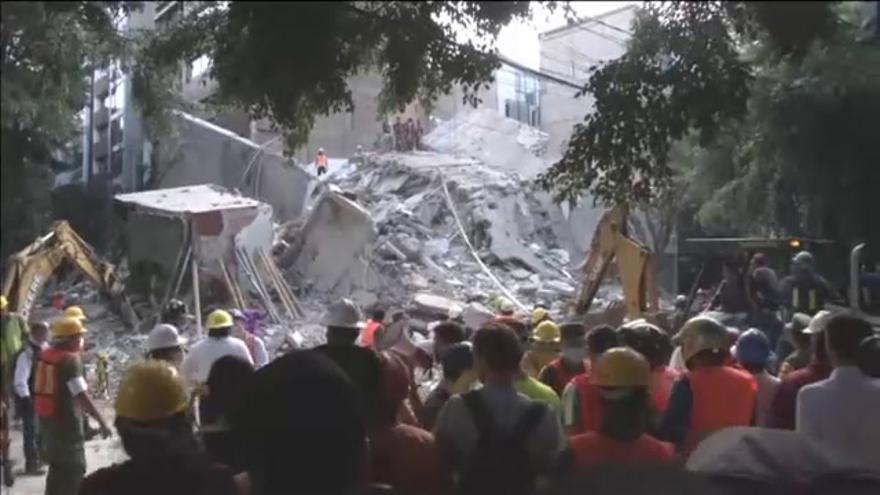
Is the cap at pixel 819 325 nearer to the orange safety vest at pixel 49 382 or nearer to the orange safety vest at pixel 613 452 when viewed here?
the orange safety vest at pixel 613 452

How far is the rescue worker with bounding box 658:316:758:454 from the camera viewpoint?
6766mm

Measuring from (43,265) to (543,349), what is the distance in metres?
11.4

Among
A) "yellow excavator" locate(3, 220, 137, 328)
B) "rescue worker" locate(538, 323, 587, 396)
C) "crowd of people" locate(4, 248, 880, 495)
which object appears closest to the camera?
"crowd of people" locate(4, 248, 880, 495)

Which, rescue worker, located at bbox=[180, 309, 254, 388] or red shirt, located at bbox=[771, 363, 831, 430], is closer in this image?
red shirt, located at bbox=[771, 363, 831, 430]

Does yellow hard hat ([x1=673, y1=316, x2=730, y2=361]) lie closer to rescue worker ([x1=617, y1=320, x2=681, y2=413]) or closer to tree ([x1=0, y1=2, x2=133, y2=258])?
rescue worker ([x1=617, y1=320, x2=681, y2=413])

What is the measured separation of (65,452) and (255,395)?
6699 millimetres

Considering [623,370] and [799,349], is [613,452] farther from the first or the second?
[799,349]

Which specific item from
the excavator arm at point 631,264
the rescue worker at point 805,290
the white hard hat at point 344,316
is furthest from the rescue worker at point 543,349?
the excavator arm at point 631,264

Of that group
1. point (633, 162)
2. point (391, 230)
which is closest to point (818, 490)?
point (633, 162)

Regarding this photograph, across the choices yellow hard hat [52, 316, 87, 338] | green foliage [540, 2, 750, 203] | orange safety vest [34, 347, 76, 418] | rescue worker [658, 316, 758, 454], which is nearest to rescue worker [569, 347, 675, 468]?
rescue worker [658, 316, 758, 454]

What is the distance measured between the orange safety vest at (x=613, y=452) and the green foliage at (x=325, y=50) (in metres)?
1.74

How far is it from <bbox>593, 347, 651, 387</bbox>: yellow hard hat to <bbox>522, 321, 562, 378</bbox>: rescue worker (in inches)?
148

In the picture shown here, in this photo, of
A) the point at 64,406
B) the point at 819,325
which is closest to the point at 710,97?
the point at 819,325

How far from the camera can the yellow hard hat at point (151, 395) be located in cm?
460
